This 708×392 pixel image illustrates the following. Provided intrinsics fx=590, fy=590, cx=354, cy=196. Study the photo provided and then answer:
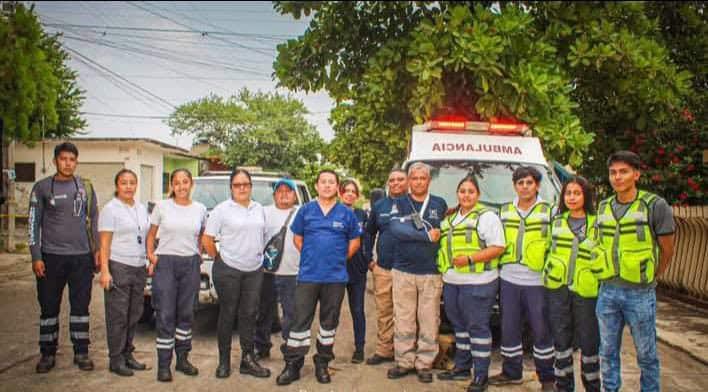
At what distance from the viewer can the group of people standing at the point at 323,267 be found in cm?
492

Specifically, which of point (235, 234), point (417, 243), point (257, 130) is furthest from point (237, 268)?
point (257, 130)

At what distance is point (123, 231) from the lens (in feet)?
17.6

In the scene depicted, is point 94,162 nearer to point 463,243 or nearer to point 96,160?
point 96,160

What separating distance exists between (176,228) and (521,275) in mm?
3057

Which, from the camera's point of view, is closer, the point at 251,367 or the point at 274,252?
the point at 251,367

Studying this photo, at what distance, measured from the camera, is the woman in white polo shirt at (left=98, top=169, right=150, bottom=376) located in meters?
5.32

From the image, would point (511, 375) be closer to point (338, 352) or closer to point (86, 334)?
point (338, 352)

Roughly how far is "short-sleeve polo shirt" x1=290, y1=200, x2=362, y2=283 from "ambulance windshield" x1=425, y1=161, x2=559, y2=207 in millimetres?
1583

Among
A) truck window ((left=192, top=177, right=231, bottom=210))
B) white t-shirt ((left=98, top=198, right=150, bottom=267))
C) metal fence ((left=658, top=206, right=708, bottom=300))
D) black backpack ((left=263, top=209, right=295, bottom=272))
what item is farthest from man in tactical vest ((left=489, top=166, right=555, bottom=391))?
metal fence ((left=658, top=206, right=708, bottom=300))

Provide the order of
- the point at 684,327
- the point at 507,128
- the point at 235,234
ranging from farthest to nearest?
the point at 684,327 → the point at 507,128 → the point at 235,234

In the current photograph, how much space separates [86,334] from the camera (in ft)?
18.1

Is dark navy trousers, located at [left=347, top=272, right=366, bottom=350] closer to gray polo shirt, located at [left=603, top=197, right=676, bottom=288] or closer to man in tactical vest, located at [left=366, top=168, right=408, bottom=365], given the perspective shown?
man in tactical vest, located at [left=366, top=168, right=408, bottom=365]

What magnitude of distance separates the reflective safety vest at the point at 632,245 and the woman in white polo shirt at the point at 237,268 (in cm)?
298

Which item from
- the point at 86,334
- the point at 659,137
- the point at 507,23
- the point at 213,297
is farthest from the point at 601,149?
the point at 86,334
